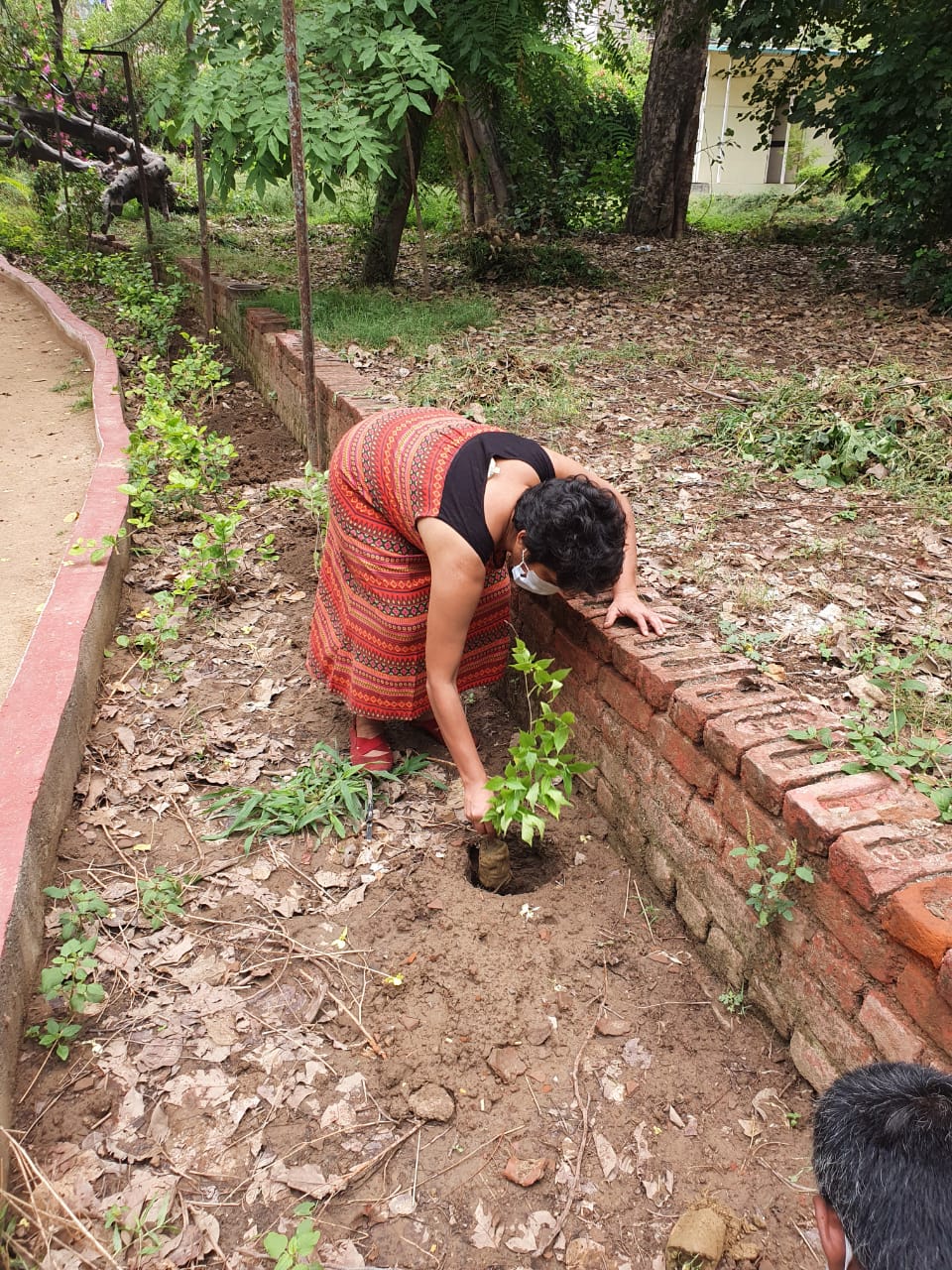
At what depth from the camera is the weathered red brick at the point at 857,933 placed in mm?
1735

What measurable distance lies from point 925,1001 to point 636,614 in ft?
4.25

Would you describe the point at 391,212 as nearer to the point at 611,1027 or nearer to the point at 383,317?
the point at 383,317

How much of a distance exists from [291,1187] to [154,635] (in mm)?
2433

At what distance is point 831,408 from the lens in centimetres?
441

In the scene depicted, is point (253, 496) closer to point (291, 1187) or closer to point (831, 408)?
point (831, 408)

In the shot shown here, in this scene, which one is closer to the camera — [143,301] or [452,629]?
[452,629]

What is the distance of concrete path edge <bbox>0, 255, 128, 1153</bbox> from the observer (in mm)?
2105

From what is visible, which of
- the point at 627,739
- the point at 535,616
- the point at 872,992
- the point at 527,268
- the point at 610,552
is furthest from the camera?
the point at 527,268

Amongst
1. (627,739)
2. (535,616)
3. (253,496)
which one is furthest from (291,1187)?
(253,496)

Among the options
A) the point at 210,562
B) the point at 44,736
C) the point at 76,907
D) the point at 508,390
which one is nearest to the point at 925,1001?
the point at 76,907

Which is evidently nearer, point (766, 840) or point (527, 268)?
point (766, 840)

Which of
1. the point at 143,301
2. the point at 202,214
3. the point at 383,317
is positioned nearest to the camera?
the point at 383,317

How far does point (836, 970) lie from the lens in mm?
1889

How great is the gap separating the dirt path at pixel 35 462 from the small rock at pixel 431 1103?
2.05 meters
